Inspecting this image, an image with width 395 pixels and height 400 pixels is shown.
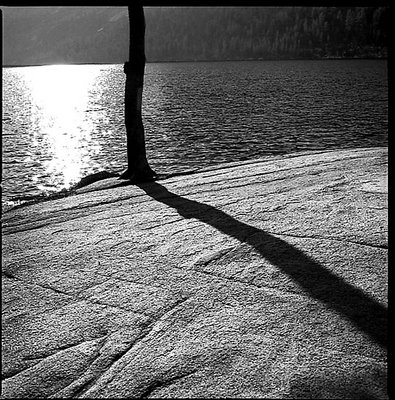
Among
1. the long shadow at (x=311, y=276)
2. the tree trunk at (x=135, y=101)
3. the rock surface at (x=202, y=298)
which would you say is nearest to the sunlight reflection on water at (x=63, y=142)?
the tree trunk at (x=135, y=101)

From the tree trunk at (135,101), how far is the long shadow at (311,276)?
4733mm

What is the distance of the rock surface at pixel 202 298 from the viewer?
4.03 m

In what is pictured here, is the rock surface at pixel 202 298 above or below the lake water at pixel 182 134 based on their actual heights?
below

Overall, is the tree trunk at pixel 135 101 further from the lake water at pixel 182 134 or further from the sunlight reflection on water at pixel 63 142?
the sunlight reflection on water at pixel 63 142

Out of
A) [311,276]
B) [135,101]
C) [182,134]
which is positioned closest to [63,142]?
[182,134]

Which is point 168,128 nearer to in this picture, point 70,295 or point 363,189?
point 363,189

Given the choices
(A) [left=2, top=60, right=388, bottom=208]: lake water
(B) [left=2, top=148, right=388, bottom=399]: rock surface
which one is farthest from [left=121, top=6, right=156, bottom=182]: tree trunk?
(A) [left=2, top=60, right=388, bottom=208]: lake water

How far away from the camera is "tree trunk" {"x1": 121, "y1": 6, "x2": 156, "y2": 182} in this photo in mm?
12688

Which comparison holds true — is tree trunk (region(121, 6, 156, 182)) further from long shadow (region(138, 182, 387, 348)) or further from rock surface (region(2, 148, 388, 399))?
long shadow (region(138, 182, 387, 348))

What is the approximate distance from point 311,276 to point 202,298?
1379mm

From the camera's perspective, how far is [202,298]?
17.6ft

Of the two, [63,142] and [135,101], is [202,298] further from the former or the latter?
[63,142]

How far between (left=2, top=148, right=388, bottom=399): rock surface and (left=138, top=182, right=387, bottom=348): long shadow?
0.02 meters

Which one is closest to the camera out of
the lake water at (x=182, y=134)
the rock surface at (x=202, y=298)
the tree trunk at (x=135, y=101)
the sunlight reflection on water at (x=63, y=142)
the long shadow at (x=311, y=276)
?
the rock surface at (x=202, y=298)
